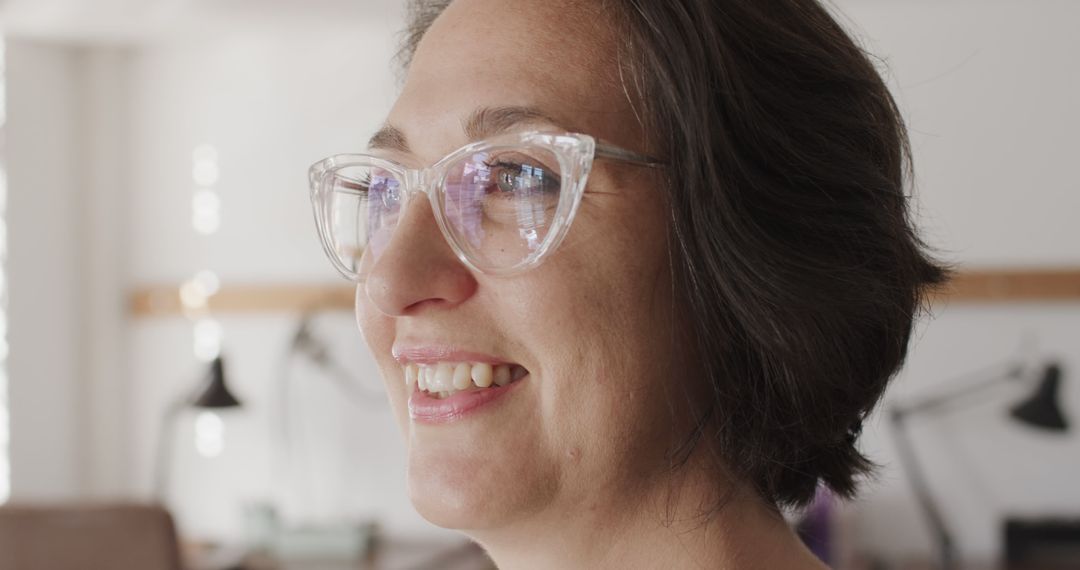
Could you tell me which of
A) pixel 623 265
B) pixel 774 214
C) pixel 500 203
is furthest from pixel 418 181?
pixel 774 214

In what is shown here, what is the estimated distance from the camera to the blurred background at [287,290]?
396 cm

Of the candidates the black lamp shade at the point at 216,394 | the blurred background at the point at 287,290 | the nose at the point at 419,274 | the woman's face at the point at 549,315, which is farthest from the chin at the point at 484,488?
the black lamp shade at the point at 216,394

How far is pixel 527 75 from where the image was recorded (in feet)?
2.92

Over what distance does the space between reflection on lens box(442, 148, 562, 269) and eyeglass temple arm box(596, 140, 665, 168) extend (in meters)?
0.04

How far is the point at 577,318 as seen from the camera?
2.82 feet

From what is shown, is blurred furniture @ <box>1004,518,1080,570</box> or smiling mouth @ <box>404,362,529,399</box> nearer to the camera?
smiling mouth @ <box>404,362,529,399</box>

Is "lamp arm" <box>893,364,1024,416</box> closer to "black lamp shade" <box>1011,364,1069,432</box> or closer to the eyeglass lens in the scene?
"black lamp shade" <box>1011,364,1069,432</box>

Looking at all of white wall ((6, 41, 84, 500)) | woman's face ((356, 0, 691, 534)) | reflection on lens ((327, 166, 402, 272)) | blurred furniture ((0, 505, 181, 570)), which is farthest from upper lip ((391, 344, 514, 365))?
white wall ((6, 41, 84, 500))

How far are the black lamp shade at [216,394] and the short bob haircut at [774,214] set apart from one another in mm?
3276

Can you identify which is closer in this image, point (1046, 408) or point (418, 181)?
point (418, 181)

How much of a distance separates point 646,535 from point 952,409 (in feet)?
11.2

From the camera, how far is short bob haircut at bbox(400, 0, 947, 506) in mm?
874

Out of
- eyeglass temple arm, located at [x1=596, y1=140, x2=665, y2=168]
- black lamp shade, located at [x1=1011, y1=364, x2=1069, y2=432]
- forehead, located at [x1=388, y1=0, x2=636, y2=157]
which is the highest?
forehead, located at [x1=388, y1=0, x2=636, y2=157]

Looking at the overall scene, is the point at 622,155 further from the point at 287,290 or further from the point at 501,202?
the point at 287,290
